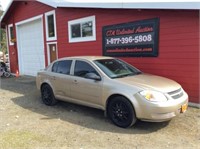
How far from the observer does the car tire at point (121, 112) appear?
5.41m

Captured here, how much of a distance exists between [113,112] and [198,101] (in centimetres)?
303

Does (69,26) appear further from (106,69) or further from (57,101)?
(106,69)

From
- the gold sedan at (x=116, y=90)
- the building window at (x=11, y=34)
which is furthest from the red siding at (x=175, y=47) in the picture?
the building window at (x=11, y=34)

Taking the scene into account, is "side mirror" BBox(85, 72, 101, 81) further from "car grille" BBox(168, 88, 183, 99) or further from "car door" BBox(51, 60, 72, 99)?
"car grille" BBox(168, 88, 183, 99)

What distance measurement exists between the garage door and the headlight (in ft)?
33.1

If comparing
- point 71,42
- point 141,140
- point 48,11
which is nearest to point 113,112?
point 141,140

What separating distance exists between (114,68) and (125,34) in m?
2.83

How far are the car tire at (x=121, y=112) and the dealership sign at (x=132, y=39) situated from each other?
126 inches

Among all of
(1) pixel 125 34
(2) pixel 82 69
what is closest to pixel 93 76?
(2) pixel 82 69

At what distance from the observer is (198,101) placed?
23.8ft

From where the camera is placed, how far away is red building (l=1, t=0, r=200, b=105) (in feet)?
24.0

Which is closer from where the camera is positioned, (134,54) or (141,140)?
(141,140)

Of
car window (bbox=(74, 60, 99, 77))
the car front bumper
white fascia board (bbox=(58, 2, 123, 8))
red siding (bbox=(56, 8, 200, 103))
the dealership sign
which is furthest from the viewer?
white fascia board (bbox=(58, 2, 123, 8))

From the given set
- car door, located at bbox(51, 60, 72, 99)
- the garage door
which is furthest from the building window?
car door, located at bbox(51, 60, 72, 99)
